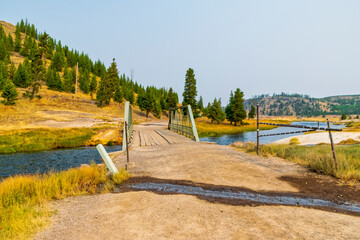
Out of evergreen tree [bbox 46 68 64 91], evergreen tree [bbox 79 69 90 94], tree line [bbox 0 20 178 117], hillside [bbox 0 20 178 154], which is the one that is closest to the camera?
hillside [bbox 0 20 178 154]

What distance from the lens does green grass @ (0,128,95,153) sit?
21.2 m

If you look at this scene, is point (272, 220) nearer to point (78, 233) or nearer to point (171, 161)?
point (78, 233)

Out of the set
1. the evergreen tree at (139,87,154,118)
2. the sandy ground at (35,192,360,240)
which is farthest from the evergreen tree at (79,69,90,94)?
the sandy ground at (35,192,360,240)

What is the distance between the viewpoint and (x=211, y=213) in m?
3.83

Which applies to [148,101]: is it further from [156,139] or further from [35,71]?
[156,139]

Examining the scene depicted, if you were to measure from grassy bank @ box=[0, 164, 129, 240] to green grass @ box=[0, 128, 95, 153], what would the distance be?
19.5m

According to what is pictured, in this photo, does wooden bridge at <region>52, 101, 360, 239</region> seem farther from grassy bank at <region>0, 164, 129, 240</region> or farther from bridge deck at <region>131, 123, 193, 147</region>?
bridge deck at <region>131, 123, 193, 147</region>

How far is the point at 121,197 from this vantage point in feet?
15.6

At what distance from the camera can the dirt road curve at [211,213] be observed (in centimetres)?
311

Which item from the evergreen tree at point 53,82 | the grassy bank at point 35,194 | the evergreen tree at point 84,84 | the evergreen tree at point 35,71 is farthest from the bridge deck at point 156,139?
the evergreen tree at point 84,84

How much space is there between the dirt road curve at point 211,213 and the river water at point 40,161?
955 centimetres

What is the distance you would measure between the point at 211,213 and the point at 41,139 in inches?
1048

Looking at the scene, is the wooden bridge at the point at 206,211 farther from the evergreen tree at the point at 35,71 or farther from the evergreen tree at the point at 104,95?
the evergreen tree at the point at 104,95

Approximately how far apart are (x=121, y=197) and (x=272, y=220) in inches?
134
